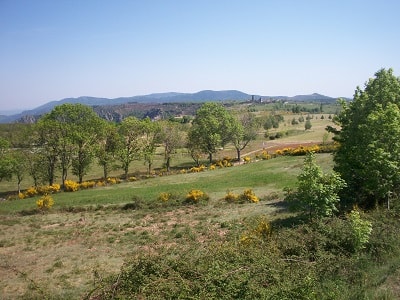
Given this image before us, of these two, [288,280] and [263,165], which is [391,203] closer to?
[288,280]

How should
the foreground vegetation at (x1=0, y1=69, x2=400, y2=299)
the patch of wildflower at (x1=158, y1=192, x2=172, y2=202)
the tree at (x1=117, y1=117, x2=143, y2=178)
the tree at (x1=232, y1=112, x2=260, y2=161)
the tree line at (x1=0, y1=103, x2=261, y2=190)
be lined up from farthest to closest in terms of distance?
the tree at (x1=232, y1=112, x2=260, y2=161) < the tree at (x1=117, y1=117, x2=143, y2=178) < the tree line at (x1=0, y1=103, x2=261, y2=190) < the patch of wildflower at (x1=158, y1=192, x2=172, y2=202) < the foreground vegetation at (x1=0, y1=69, x2=400, y2=299)

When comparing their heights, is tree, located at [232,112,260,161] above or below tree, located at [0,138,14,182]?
above

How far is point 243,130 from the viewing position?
67250 millimetres

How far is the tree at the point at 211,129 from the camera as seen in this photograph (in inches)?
2477

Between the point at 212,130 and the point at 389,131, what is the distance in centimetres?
4553

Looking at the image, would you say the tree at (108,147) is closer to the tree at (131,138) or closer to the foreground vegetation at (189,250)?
the tree at (131,138)

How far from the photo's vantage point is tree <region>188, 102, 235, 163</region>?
206ft

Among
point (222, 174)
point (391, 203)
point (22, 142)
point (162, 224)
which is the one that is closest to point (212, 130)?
point (222, 174)

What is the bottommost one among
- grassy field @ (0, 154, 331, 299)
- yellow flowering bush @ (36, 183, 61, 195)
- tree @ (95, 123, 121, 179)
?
yellow flowering bush @ (36, 183, 61, 195)

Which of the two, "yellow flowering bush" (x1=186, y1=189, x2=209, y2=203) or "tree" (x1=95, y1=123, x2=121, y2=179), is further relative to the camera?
"tree" (x1=95, y1=123, x2=121, y2=179)

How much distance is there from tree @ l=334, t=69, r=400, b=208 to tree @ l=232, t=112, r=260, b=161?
40977mm

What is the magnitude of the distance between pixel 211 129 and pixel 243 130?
7.25 metres

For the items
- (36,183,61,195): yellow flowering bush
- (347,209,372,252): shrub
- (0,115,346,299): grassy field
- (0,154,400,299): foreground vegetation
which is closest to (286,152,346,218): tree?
(0,154,400,299): foreground vegetation

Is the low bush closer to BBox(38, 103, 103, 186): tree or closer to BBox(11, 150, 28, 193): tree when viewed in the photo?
BBox(38, 103, 103, 186): tree
